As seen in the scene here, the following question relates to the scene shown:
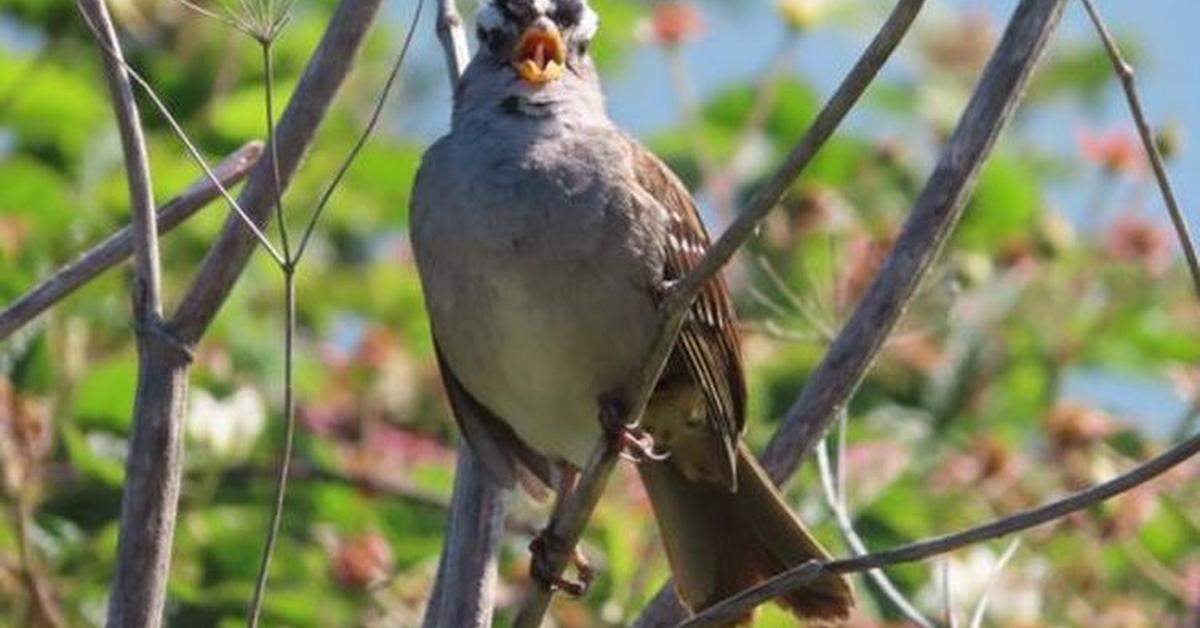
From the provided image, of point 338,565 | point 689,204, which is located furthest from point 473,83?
point 338,565

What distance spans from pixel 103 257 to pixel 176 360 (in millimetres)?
208

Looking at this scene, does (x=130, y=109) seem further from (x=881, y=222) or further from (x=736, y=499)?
(x=881, y=222)

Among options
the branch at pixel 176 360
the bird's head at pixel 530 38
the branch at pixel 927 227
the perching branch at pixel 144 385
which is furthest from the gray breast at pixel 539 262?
the perching branch at pixel 144 385

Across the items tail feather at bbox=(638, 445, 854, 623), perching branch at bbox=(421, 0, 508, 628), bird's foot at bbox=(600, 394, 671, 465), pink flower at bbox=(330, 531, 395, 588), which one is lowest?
pink flower at bbox=(330, 531, 395, 588)

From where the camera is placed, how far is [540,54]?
12.9 feet

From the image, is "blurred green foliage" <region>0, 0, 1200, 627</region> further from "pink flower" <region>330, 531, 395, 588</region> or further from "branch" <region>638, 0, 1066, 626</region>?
"branch" <region>638, 0, 1066, 626</region>

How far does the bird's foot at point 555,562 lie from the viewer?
3170mm

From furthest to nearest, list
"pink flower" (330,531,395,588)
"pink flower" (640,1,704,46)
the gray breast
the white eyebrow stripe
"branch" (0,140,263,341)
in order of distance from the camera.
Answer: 1. "pink flower" (640,1,704,46)
2. "pink flower" (330,531,395,588)
3. the white eyebrow stripe
4. the gray breast
5. "branch" (0,140,263,341)

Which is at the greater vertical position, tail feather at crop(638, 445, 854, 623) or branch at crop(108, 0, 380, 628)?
branch at crop(108, 0, 380, 628)

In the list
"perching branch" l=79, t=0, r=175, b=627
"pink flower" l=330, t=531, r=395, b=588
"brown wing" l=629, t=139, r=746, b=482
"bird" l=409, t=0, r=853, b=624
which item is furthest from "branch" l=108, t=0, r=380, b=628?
"pink flower" l=330, t=531, r=395, b=588

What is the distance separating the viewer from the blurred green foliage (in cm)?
454

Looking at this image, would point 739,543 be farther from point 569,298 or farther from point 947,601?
point 947,601

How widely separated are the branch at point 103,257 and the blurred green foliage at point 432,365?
2.67 ft

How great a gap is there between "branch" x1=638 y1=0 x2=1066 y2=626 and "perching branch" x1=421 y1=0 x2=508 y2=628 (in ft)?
0.59
